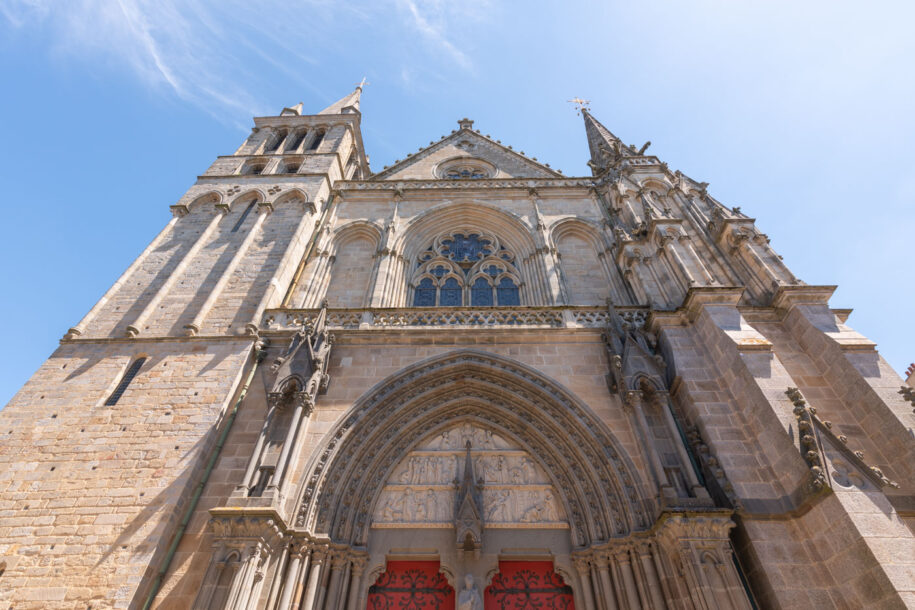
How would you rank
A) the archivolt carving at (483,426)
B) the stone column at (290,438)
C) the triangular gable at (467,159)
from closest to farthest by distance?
the stone column at (290,438) < the archivolt carving at (483,426) < the triangular gable at (467,159)

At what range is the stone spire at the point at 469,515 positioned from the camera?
6.86 metres

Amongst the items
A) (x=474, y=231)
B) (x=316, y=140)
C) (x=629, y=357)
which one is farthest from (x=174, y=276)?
(x=629, y=357)

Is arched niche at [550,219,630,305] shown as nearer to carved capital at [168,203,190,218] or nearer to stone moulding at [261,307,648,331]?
stone moulding at [261,307,648,331]

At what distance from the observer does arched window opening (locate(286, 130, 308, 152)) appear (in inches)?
639

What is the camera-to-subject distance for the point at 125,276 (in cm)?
1027

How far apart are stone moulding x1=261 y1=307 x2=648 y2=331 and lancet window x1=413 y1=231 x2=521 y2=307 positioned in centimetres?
176

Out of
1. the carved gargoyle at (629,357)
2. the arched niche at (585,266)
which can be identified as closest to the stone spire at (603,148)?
the arched niche at (585,266)

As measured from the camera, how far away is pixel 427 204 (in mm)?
13867

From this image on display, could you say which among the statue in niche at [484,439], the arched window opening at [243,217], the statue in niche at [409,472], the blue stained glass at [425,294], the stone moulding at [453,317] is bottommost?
the statue in niche at [409,472]

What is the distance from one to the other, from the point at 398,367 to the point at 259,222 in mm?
6078

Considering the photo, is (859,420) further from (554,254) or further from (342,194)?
(342,194)

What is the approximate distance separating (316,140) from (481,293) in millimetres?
9543

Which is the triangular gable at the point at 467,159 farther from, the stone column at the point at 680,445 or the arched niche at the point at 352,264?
the stone column at the point at 680,445

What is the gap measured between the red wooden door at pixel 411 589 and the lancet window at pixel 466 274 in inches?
231
